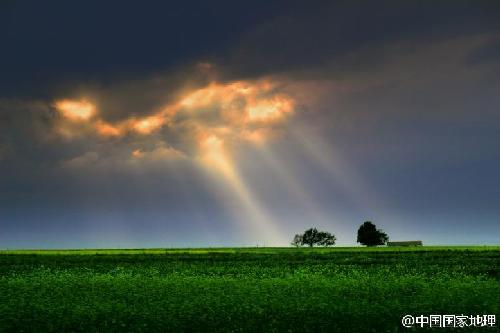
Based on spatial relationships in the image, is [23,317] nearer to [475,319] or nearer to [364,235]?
[475,319]

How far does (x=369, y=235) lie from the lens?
580 ft

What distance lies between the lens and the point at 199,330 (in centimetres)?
2419

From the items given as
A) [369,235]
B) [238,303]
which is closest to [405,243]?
[369,235]

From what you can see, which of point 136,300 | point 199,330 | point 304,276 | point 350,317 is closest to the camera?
point 199,330

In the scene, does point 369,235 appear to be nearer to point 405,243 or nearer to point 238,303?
point 405,243

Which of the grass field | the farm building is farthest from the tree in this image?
the grass field

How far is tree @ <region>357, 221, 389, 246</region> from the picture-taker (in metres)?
176

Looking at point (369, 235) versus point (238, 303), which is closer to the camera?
point (238, 303)

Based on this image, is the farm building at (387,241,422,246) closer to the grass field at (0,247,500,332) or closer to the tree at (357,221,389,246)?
the tree at (357,221,389,246)

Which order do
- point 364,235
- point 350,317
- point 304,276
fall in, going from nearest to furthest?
point 350,317 → point 304,276 → point 364,235

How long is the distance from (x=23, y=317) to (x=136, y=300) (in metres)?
7.18

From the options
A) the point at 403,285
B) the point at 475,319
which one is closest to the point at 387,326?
the point at 475,319

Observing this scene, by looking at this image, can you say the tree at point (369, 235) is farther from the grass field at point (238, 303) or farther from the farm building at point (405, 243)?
the grass field at point (238, 303)

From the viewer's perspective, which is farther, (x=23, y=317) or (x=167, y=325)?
(x=23, y=317)
